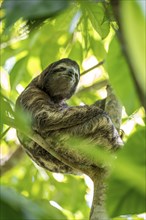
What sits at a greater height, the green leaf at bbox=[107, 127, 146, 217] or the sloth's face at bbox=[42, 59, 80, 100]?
the green leaf at bbox=[107, 127, 146, 217]

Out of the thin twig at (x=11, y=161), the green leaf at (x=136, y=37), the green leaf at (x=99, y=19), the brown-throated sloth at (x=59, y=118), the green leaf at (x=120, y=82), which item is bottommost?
the thin twig at (x=11, y=161)

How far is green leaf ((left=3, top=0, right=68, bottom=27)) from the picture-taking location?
1.94 feet

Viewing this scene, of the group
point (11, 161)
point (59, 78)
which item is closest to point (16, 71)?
point (59, 78)

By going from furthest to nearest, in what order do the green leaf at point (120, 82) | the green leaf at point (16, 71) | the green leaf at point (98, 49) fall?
the green leaf at point (98, 49)
the green leaf at point (16, 71)
the green leaf at point (120, 82)

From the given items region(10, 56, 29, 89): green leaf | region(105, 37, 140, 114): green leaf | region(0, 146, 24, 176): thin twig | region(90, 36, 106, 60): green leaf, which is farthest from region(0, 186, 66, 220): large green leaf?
region(0, 146, 24, 176): thin twig

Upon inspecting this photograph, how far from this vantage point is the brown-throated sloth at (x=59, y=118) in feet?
7.31

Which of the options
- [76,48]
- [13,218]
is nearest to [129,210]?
[13,218]

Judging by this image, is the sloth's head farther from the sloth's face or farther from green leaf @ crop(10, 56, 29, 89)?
green leaf @ crop(10, 56, 29, 89)

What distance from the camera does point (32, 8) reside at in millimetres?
606

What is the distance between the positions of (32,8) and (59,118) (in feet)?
5.53

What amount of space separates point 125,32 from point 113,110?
6.65 feet

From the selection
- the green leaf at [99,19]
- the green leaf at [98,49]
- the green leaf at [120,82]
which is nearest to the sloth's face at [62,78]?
the green leaf at [98,49]

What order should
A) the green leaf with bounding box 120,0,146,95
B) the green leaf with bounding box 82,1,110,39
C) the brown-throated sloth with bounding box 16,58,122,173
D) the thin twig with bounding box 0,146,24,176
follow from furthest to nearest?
1. the thin twig with bounding box 0,146,24,176
2. the brown-throated sloth with bounding box 16,58,122,173
3. the green leaf with bounding box 82,1,110,39
4. the green leaf with bounding box 120,0,146,95

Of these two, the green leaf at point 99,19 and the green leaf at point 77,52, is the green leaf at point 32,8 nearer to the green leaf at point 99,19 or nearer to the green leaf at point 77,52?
the green leaf at point 99,19
